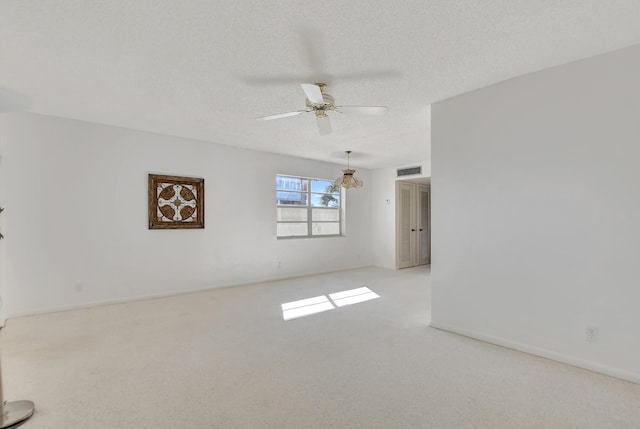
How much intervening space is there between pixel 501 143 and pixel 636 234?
4.01 feet

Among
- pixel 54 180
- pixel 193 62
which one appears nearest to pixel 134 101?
pixel 193 62

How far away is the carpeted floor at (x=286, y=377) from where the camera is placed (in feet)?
5.98

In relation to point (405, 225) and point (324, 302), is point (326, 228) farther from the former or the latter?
point (324, 302)

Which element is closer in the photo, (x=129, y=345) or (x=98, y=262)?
(x=129, y=345)

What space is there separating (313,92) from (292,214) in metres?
4.22

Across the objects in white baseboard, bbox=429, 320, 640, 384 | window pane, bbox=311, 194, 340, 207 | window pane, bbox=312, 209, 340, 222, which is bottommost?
white baseboard, bbox=429, 320, 640, 384

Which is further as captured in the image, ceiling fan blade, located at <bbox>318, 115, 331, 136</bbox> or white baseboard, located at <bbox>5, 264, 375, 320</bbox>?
white baseboard, located at <bbox>5, 264, 375, 320</bbox>

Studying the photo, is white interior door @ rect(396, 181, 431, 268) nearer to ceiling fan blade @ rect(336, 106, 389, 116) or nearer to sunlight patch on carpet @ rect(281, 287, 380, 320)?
sunlight patch on carpet @ rect(281, 287, 380, 320)

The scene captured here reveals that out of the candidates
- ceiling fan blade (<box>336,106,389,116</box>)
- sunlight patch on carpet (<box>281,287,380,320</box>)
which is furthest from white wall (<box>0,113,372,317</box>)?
ceiling fan blade (<box>336,106,389,116</box>)

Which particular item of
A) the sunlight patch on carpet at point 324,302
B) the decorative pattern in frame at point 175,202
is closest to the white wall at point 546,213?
the sunlight patch on carpet at point 324,302

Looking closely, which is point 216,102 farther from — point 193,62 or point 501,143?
point 501,143

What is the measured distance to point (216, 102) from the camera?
333cm

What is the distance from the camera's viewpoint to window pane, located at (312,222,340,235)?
22.5 feet

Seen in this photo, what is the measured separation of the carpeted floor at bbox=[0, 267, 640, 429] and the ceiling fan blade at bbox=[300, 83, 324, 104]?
226 centimetres
